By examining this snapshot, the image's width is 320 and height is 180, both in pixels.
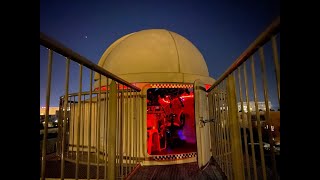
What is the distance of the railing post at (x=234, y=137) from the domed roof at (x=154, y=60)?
3971 millimetres

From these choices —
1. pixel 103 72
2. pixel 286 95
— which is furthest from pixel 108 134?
pixel 286 95

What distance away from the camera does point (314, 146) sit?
0.96 m

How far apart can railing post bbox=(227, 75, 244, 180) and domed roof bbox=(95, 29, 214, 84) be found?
3971 mm

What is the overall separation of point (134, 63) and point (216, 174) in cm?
417

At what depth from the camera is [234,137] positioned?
2510 mm

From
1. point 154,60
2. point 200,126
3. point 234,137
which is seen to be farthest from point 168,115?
point 234,137

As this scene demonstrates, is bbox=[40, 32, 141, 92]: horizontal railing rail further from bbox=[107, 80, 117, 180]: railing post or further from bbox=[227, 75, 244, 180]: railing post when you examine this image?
bbox=[227, 75, 244, 180]: railing post

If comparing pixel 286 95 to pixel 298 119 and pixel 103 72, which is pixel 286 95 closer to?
pixel 298 119

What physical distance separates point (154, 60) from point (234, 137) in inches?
187

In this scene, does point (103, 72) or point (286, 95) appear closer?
point (286, 95)

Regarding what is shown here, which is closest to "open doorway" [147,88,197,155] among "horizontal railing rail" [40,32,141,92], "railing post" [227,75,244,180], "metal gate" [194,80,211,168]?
"metal gate" [194,80,211,168]

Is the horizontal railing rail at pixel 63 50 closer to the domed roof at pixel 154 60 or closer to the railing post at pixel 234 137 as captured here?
the railing post at pixel 234 137

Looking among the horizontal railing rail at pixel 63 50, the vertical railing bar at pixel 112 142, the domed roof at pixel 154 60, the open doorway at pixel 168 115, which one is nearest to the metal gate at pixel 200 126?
the domed roof at pixel 154 60

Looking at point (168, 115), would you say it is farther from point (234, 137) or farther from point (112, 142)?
point (234, 137)
